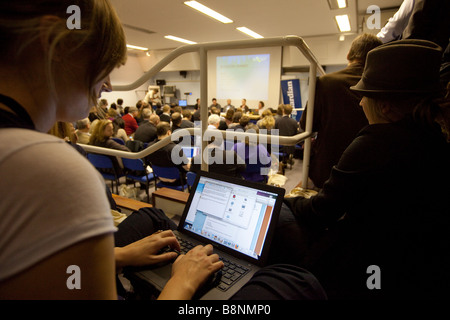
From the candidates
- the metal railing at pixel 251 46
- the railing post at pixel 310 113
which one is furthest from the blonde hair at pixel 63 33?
the railing post at pixel 310 113

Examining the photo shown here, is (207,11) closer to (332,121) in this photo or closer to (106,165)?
(106,165)

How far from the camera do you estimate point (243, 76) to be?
1144 cm

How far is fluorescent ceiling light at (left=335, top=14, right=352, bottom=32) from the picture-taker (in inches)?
253

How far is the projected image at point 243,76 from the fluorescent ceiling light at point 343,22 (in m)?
3.35

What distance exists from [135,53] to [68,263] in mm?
15058

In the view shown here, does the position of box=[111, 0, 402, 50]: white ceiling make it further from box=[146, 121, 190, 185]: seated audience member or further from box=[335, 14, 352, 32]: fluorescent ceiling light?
box=[146, 121, 190, 185]: seated audience member

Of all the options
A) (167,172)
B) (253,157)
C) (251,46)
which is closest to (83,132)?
(167,172)

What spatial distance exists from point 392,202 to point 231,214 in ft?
1.53

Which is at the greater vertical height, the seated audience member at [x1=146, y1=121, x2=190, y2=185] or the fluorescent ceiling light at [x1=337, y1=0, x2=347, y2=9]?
the fluorescent ceiling light at [x1=337, y1=0, x2=347, y2=9]

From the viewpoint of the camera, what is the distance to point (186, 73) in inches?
528

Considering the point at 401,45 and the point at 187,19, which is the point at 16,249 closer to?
the point at 401,45

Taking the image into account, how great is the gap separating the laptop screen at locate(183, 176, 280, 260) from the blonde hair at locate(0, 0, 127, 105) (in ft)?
1.76

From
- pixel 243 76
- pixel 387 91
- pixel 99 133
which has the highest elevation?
pixel 243 76

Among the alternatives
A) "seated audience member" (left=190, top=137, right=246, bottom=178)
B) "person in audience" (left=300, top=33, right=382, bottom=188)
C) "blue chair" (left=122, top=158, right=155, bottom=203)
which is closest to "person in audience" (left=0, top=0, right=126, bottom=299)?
"person in audience" (left=300, top=33, right=382, bottom=188)
